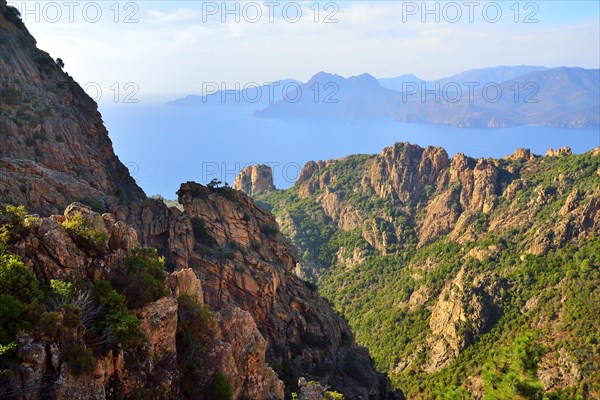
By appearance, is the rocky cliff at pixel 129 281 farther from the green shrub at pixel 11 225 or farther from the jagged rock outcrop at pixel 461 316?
the jagged rock outcrop at pixel 461 316

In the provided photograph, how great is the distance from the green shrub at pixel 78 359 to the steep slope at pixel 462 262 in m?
19.5

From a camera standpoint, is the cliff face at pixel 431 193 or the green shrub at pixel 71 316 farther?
the cliff face at pixel 431 193

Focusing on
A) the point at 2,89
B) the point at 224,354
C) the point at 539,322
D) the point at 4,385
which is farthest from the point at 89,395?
the point at 539,322

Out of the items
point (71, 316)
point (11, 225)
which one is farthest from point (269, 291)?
point (71, 316)

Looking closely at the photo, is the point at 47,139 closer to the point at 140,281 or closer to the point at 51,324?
the point at 140,281

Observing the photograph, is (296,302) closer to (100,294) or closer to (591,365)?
(100,294)

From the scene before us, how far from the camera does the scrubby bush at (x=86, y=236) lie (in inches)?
676

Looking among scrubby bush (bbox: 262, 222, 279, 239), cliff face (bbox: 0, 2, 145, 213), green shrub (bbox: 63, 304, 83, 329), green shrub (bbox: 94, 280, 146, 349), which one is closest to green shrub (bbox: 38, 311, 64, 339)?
green shrub (bbox: 63, 304, 83, 329)

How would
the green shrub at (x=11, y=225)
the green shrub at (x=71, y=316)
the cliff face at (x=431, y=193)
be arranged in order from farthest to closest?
1. the cliff face at (x=431, y=193)
2. the green shrub at (x=11, y=225)
3. the green shrub at (x=71, y=316)

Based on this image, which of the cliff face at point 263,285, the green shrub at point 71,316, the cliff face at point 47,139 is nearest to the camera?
the green shrub at point 71,316

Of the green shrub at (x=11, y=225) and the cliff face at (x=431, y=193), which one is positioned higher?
the green shrub at (x=11, y=225)

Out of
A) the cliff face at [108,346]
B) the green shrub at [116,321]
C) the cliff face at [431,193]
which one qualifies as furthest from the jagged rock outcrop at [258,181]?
the green shrub at [116,321]

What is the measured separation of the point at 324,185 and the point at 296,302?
7601 centimetres

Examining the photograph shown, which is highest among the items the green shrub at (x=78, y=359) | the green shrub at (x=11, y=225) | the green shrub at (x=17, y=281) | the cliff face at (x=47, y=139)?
the cliff face at (x=47, y=139)
